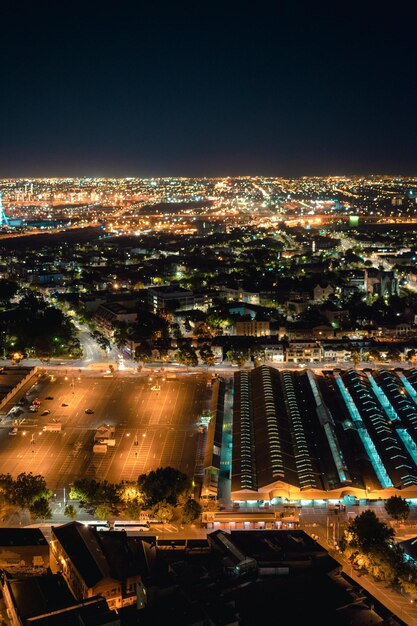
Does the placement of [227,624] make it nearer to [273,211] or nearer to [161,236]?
[161,236]

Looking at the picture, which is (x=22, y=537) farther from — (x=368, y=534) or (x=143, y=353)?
(x=143, y=353)

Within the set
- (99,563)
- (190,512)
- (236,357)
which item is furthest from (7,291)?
(99,563)

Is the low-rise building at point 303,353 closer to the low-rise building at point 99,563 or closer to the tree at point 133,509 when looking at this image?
the tree at point 133,509

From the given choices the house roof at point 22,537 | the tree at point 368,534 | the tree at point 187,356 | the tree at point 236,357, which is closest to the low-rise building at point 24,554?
the house roof at point 22,537

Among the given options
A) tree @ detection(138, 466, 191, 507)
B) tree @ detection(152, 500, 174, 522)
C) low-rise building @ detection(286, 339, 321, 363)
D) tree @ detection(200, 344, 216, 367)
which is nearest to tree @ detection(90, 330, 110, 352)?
tree @ detection(200, 344, 216, 367)

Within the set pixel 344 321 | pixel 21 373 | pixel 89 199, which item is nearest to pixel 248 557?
pixel 21 373

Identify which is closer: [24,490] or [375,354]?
[24,490]
